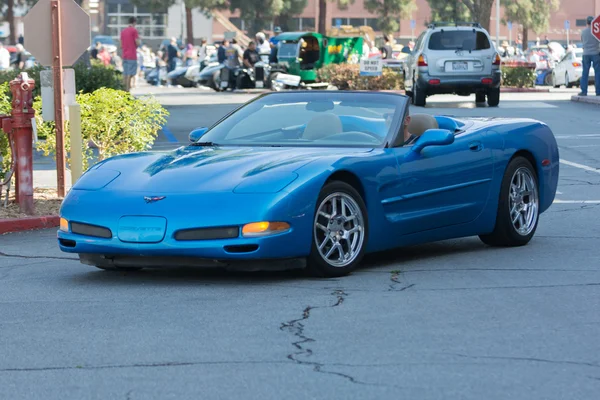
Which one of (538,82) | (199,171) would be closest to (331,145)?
(199,171)

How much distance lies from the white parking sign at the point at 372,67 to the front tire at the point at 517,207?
26685 millimetres

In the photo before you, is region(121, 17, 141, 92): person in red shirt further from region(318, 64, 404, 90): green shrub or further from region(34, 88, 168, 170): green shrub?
region(34, 88, 168, 170): green shrub

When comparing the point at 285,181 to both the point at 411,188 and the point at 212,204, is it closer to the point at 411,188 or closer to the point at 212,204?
the point at 212,204

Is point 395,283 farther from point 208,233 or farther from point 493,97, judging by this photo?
point 493,97

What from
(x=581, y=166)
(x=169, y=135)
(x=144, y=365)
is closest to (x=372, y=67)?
(x=169, y=135)

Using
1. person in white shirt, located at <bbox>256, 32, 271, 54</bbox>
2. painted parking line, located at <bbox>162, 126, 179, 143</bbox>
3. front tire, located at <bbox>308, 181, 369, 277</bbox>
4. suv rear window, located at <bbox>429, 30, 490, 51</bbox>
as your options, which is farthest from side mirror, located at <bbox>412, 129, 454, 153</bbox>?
person in white shirt, located at <bbox>256, 32, 271, 54</bbox>

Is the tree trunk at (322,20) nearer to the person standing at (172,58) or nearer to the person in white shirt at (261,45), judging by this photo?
the person standing at (172,58)

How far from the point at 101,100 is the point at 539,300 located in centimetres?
711

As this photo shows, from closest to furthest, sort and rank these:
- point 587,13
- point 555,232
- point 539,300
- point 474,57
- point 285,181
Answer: point 539,300 → point 285,181 → point 555,232 → point 474,57 → point 587,13

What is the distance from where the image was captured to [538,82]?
45594 mm

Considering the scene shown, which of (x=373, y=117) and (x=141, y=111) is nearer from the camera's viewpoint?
(x=373, y=117)

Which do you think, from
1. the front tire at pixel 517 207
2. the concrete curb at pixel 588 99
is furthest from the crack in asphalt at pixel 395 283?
the concrete curb at pixel 588 99

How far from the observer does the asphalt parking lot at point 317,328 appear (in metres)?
5.21

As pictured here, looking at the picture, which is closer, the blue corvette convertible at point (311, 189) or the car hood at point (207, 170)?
the blue corvette convertible at point (311, 189)
